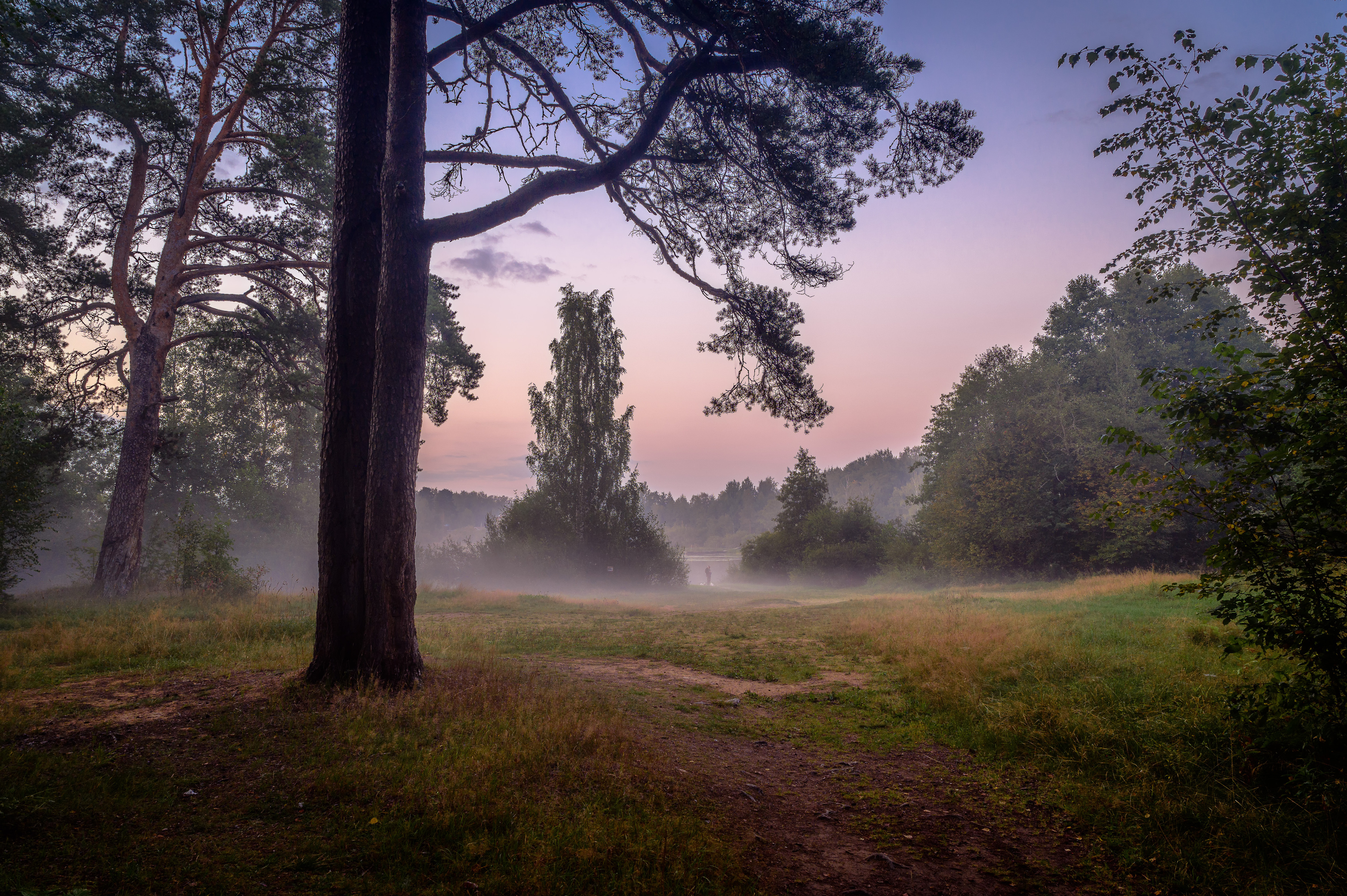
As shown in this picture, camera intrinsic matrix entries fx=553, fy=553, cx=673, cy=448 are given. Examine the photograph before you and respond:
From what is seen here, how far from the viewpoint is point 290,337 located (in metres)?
16.9

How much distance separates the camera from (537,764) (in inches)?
176

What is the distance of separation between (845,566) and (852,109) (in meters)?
40.1

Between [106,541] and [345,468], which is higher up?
[345,468]

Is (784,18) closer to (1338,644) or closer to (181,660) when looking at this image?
(1338,644)

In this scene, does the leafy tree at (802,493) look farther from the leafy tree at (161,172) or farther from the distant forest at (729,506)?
the distant forest at (729,506)

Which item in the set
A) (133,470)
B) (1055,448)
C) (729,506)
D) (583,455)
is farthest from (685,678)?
(729,506)

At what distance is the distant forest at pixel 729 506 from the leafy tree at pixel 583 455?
59.9 m

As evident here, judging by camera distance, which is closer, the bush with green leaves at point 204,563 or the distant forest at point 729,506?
the bush with green leaves at point 204,563

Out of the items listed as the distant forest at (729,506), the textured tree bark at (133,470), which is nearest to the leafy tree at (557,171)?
the textured tree bark at (133,470)

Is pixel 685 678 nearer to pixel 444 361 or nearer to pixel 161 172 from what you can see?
pixel 444 361

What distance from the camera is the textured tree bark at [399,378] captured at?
22.3 feet

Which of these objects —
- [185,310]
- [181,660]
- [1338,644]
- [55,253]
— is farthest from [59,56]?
[1338,644]

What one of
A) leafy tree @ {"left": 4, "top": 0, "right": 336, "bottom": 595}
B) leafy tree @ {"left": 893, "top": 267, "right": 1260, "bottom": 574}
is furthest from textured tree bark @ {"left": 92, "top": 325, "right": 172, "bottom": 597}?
leafy tree @ {"left": 893, "top": 267, "right": 1260, "bottom": 574}

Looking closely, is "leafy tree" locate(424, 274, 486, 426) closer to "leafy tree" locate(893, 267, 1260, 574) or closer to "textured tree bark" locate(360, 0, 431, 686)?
"textured tree bark" locate(360, 0, 431, 686)
